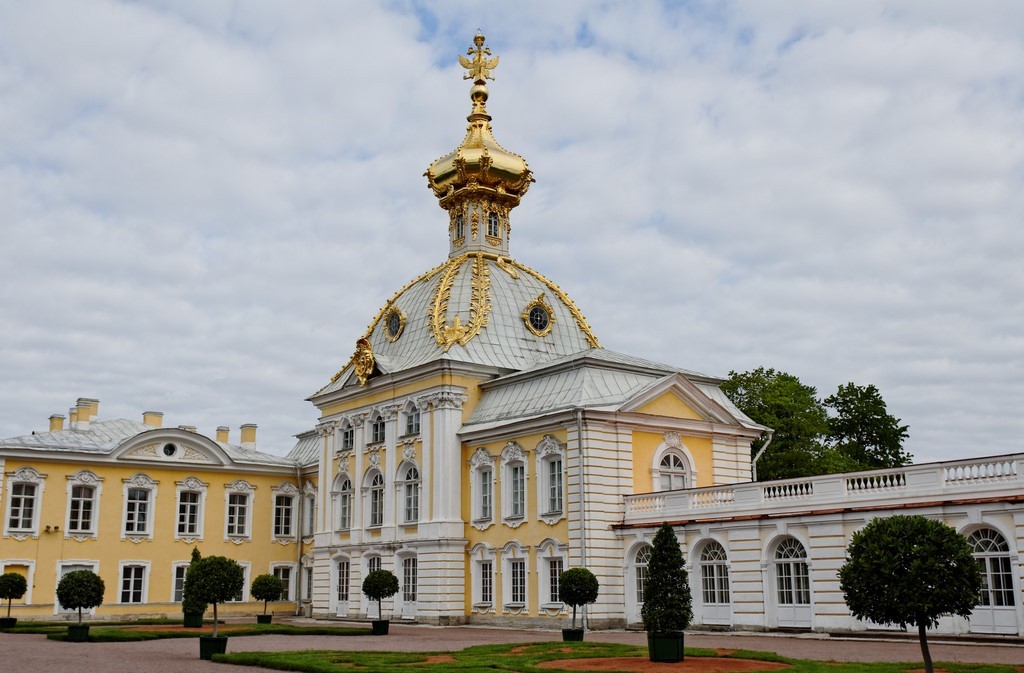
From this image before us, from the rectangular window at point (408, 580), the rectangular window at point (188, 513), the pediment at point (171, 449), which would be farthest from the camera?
the rectangular window at point (188, 513)

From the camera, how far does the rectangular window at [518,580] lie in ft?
105

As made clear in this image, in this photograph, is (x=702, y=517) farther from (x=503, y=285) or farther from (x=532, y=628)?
(x=503, y=285)

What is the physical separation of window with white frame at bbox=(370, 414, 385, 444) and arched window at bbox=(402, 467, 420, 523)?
2.18 m

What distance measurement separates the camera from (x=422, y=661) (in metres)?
19.0

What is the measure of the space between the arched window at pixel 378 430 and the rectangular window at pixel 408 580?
4.56m

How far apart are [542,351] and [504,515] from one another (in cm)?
750

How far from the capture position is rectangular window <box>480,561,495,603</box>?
33281 millimetres

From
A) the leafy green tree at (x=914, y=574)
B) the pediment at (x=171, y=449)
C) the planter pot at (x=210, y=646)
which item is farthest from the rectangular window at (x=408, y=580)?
the leafy green tree at (x=914, y=574)

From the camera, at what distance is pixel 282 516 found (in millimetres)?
45219

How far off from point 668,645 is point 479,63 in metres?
32.7

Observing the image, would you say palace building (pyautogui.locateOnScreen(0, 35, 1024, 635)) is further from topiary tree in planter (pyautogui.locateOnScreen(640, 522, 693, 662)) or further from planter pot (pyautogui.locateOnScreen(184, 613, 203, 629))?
planter pot (pyautogui.locateOnScreen(184, 613, 203, 629))

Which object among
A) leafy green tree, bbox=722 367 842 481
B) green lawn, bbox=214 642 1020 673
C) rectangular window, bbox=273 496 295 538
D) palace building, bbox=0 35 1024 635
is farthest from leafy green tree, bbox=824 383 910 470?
green lawn, bbox=214 642 1020 673

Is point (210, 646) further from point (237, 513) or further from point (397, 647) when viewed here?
point (237, 513)

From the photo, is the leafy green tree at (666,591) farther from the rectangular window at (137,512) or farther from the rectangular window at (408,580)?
the rectangular window at (137,512)
